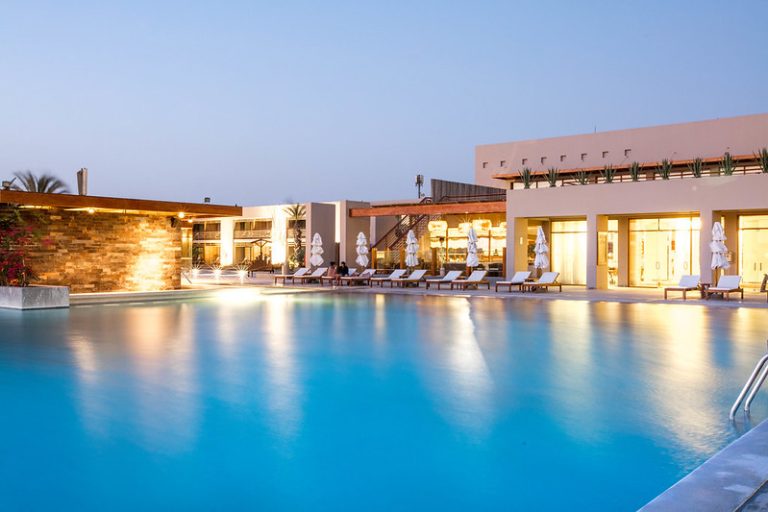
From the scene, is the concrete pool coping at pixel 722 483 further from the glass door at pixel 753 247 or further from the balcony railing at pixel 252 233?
the balcony railing at pixel 252 233

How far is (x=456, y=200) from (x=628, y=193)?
9404mm

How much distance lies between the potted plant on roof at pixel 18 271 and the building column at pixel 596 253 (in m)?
16.7

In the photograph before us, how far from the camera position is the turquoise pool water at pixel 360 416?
13.5 feet

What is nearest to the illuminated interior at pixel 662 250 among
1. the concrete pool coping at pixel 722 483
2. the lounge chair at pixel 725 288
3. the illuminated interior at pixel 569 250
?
the illuminated interior at pixel 569 250

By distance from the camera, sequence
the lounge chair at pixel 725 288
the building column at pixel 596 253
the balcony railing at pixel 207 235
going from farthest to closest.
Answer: the balcony railing at pixel 207 235 → the building column at pixel 596 253 → the lounge chair at pixel 725 288

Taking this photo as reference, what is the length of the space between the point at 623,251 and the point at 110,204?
1829cm

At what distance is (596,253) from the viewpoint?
78.4 ft

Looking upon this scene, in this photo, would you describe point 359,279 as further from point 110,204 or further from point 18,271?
point 18,271

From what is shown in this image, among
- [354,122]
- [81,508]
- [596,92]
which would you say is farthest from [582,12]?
[354,122]

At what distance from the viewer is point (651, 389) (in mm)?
6910

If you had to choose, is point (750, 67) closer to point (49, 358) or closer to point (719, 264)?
point (719, 264)

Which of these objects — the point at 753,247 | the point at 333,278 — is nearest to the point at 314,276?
the point at 333,278

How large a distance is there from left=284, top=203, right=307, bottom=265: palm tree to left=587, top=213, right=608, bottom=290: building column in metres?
18.0

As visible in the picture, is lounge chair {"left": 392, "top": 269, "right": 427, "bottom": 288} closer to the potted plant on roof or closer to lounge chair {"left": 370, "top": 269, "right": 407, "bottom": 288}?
lounge chair {"left": 370, "top": 269, "right": 407, "bottom": 288}
